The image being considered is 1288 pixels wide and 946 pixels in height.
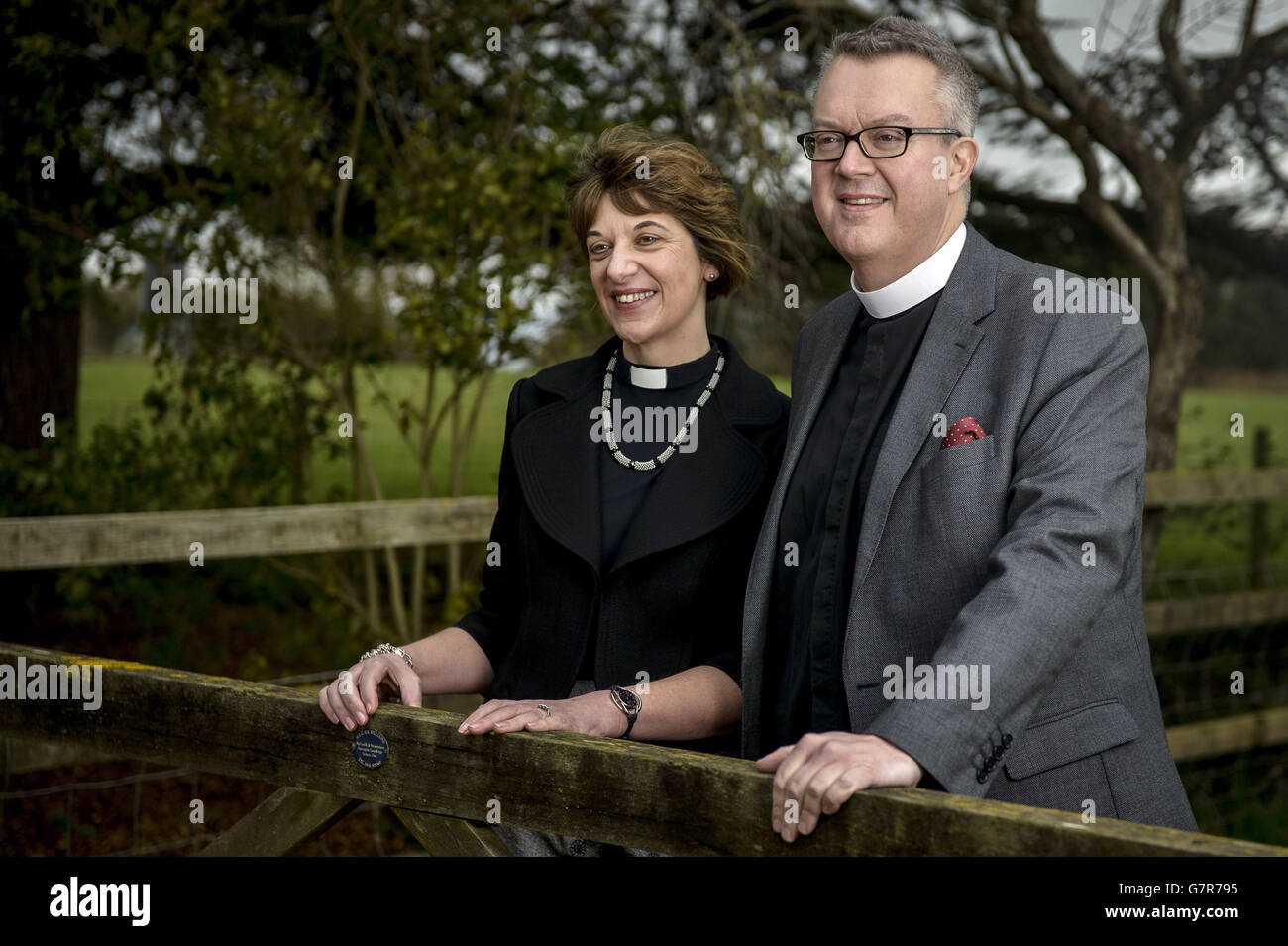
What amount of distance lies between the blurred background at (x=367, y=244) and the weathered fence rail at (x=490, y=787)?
3.24 meters

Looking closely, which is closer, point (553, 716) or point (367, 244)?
point (553, 716)

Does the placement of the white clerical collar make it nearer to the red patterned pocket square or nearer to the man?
the man

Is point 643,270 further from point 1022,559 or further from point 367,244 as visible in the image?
point 367,244

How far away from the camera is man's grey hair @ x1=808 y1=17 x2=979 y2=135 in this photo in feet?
6.91

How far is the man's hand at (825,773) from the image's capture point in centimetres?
157

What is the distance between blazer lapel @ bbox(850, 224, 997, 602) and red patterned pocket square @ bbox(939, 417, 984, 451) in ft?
0.07

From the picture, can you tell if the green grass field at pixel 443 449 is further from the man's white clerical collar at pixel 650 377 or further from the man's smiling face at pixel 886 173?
the man's smiling face at pixel 886 173

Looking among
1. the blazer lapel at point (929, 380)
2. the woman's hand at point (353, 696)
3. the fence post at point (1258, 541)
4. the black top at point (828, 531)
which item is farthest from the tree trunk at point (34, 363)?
the fence post at point (1258, 541)

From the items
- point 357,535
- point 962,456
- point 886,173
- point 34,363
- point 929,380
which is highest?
point 886,173

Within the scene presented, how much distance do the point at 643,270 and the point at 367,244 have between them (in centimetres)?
421

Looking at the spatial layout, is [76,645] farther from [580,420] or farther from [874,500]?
[874,500]

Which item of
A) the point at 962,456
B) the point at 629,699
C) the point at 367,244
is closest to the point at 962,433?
the point at 962,456

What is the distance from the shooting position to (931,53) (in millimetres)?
2115
